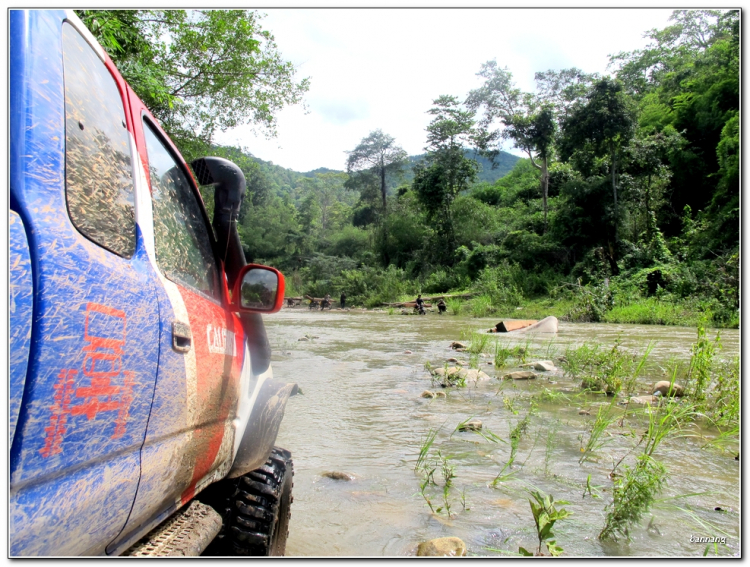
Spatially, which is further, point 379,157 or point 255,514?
point 379,157

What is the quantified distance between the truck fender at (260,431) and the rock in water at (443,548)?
2.31 feet

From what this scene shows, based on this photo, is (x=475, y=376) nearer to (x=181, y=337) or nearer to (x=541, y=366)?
(x=541, y=366)

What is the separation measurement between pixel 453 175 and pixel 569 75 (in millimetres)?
9834

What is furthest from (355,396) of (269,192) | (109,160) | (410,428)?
(269,192)

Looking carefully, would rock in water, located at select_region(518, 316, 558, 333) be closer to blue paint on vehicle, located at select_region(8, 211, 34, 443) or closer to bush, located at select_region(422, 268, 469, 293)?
blue paint on vehicle, located at select_region(8, 211, 34, 443)

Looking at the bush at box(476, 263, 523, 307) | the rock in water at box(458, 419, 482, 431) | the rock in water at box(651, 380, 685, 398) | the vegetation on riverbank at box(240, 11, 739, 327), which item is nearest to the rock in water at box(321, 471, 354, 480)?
the rock in water at box(458, 419, 482, 431)

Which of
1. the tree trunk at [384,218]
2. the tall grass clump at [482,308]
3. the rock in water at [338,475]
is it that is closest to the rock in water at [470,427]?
the rock in water at [338,475]

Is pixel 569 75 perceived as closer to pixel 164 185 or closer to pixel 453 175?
pixel 453 175

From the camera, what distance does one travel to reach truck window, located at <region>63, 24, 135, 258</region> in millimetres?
1016

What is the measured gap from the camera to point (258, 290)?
1.91m

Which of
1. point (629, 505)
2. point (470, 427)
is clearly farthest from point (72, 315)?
point (470, 427)

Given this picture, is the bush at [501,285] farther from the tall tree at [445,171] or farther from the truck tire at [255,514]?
the truck tire at [255,514]

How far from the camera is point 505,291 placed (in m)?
21.7

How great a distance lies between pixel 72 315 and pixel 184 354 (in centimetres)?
48
